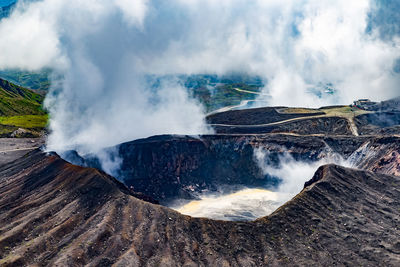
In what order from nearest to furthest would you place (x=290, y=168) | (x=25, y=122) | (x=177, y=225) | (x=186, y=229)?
(x=186, y=229), (x=177, y=225), (x=290, y=168), (x=25, y=122)

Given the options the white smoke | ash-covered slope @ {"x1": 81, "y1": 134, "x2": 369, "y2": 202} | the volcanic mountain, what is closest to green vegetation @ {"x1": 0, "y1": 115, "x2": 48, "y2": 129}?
ash-covered slope @ {"x1": 81, "y1": 134, "x2": 369, "y2": 202}

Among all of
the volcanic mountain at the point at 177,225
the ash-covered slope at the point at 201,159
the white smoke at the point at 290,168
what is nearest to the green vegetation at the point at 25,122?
the ash-covered slope at the point at 201,159

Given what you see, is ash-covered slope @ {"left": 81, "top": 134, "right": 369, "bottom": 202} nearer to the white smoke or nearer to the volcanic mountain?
the white smoke

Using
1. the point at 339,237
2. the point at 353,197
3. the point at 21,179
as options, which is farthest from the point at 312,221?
the point at 21,179

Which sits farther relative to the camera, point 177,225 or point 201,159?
point 201,159

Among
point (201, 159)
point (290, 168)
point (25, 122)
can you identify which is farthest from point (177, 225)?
point (25, 122)

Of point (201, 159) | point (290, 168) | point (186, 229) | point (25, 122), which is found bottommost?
point (186, 229)

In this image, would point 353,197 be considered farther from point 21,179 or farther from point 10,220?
point 21,179

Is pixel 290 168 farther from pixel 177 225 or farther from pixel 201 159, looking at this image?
pixel 177 225
